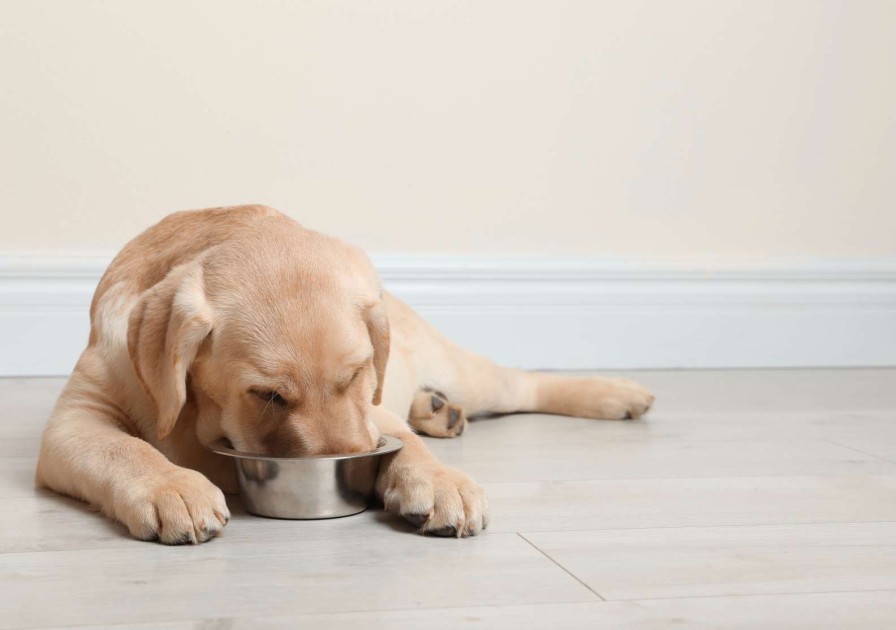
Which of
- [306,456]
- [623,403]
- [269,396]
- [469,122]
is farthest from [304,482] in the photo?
[469,122]

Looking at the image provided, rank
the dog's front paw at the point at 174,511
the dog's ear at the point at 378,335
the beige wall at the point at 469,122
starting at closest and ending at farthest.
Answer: the dog's front paw at the point at 174,511, the dog's ear at the point at 378,335, the beige wall at the point at 469,122

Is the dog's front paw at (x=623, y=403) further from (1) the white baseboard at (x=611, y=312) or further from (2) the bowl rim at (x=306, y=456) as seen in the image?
(2) the bowl rim at (x=306, y=456)

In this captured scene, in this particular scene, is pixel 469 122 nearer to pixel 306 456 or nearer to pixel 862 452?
pixel 862 452

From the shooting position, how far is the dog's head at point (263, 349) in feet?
6.04

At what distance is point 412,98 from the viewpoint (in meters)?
4.06

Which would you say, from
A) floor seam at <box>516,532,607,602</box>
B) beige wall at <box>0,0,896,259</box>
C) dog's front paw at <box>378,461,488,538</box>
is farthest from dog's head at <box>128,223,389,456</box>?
beige wall at <box>0,0,896,259</box>

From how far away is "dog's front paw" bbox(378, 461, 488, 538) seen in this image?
1.82 m

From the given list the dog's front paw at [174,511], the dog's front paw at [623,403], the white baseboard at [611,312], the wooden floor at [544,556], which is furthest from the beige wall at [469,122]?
the dog's front paw at [174,511]

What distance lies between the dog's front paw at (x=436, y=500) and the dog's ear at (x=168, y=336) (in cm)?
43

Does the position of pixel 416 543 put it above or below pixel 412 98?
below

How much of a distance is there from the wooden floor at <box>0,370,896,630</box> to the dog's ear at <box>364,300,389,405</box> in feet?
1.00

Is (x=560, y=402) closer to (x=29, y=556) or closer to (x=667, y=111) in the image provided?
(x=667, y=111)

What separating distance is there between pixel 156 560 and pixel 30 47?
2.72 m

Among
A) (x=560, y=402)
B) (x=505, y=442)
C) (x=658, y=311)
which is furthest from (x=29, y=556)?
(x=658, y=311)
